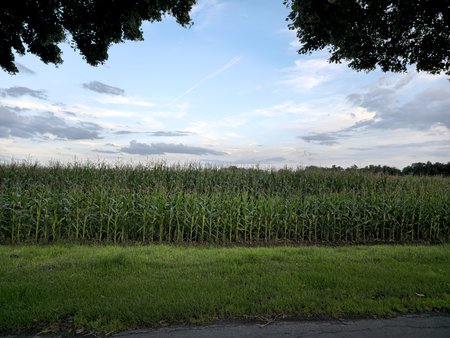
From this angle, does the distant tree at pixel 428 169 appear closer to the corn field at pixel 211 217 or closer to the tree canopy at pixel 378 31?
the corn field at pixel 211 217

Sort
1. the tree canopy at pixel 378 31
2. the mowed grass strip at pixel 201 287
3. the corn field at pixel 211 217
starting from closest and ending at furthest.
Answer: the mowed grass strip at pixel 201 287, the tree canopy at pixel 378 31, the corn field at pixel 211 217

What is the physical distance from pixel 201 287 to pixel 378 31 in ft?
29.0

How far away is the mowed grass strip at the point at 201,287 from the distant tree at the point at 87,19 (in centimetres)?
517

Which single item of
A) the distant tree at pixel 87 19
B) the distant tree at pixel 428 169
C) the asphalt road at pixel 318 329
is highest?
the distant tree at pixel 87 19

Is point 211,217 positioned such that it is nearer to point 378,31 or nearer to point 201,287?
point 201,287

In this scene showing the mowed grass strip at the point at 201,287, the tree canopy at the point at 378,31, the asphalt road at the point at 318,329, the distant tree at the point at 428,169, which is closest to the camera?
the asphalt road at the point at 318,329

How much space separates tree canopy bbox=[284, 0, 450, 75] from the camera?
8.34 m

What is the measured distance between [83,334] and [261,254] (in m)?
4.21

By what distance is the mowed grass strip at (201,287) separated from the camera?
15.8ft

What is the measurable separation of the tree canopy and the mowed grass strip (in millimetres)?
4759

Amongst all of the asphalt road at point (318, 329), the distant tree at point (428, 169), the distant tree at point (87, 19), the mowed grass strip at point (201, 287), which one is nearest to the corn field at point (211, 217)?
the mowed grass strip at point (201, 287)

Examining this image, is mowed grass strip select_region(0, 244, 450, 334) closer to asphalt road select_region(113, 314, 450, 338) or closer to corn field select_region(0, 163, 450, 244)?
asphalt road select_region(113, 314, 450, 338)

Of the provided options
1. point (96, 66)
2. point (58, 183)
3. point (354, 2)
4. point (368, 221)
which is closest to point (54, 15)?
point (96, 66)

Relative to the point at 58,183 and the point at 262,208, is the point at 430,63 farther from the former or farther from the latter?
the point at 58,183
